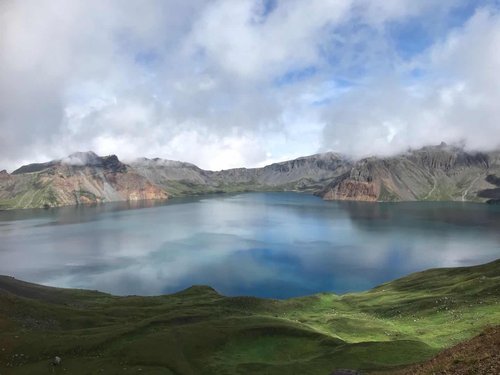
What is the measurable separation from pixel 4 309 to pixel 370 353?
64.1 m

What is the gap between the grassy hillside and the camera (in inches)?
2333

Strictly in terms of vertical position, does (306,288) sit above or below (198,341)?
below

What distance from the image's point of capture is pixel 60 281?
548ft

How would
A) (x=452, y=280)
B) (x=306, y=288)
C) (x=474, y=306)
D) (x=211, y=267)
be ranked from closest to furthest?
1. (x=474, y=306)
2. (x=452, y=280)
3. (x=306, y=288)
4. (x=211, y=267)

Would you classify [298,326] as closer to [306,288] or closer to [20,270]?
[306,288]

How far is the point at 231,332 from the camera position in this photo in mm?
71750

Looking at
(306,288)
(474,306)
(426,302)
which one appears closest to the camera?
(474,306)

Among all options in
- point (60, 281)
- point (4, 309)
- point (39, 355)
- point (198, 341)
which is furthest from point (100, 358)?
point (60, 281)

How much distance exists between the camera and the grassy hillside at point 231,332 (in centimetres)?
5925

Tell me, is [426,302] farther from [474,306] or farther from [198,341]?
[198,341]

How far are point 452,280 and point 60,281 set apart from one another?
460 feet

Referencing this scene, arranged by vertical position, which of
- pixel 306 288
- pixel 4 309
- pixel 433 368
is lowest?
pixel 306 288

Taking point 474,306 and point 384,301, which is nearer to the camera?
point 474,306

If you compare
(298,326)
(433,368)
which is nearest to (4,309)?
(298,326)
